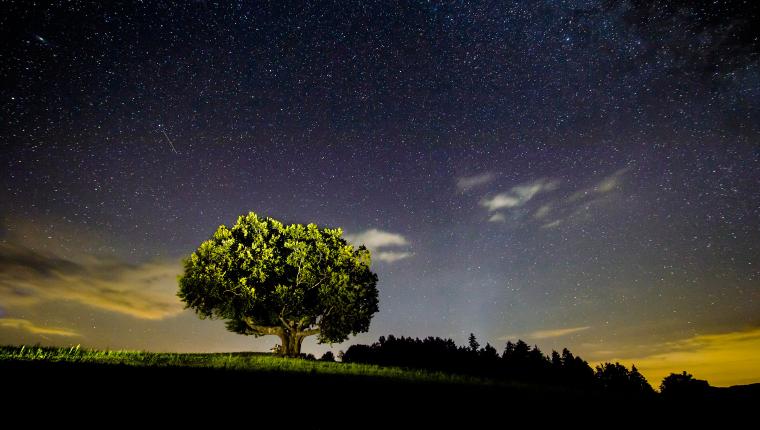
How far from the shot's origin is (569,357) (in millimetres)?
116625

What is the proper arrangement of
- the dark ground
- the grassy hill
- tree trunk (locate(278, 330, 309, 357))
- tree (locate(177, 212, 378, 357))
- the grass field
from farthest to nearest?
tree trunk (locate(278, 330, 309, 357)), tree (locate(177, 212, 378, 357)), the grass field, the grassy hill, the dark ground

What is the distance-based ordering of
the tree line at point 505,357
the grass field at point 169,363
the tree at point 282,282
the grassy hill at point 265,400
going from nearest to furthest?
the grassy hill at point 265,400, the grass field at point 169,363, the tree at point 282,282, the tree line at point 505,357

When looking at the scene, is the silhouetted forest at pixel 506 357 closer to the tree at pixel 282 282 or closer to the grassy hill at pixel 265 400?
the tree at pixel 282 282

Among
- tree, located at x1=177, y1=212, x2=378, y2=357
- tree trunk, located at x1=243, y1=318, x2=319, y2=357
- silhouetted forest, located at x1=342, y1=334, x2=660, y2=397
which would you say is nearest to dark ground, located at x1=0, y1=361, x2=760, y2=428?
tree, located at x1=177, y1=212, x2=378, y2=357

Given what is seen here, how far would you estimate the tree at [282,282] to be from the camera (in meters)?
32.1

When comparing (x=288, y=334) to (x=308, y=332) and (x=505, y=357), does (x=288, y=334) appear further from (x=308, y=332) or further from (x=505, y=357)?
(x=505, y=357)

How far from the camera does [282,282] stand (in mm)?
34156

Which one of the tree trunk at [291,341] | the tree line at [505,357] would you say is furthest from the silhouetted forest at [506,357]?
the tree trunk at [291,341]

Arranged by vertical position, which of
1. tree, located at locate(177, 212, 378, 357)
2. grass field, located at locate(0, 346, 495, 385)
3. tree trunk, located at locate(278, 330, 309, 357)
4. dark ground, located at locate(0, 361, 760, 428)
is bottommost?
dark ground, located at locate(0, 361, 760, 428)

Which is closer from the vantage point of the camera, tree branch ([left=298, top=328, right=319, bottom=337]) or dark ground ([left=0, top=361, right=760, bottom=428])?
dark ground ([left=0, top=361, right=760, bottom=428])

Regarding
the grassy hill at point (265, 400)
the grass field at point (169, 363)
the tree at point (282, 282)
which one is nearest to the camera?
the grassy hill at point (265, 400)

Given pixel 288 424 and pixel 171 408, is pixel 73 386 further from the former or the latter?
pixel 288 424

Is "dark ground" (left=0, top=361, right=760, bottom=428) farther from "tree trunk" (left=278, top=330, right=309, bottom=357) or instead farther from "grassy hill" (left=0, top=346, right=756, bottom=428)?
"tree trunk" (left=278, top=330, right=309, bottom=357)

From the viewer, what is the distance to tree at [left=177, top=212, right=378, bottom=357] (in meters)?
32.1
